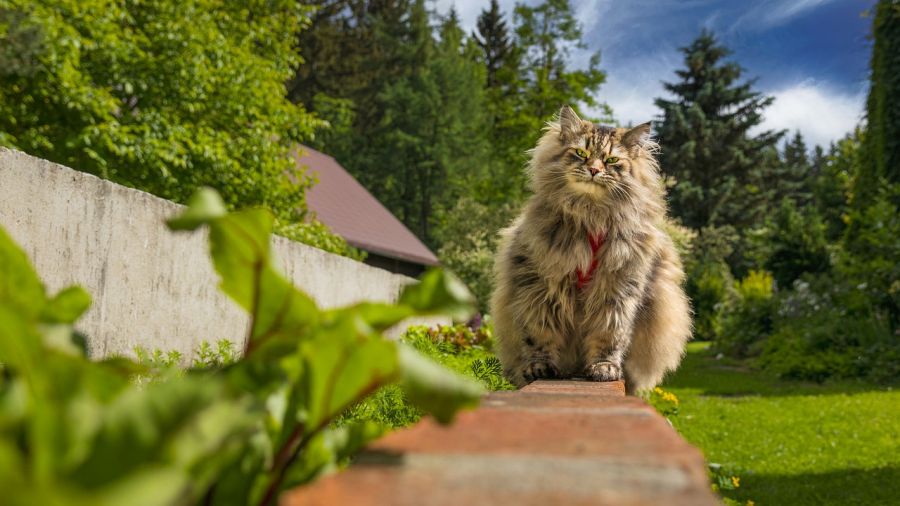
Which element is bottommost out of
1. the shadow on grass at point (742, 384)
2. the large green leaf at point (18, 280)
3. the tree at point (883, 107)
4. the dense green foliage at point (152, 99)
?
the shadow on grass at point (742, 384)

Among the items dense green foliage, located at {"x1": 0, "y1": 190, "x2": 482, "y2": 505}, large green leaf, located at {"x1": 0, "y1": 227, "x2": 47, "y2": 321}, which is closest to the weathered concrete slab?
dense green foliage, located at {"x1": 0, "y1": 190, "x2": 482, "y2": 505}

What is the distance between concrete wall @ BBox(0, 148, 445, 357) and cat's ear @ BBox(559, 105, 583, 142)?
2.48 meters

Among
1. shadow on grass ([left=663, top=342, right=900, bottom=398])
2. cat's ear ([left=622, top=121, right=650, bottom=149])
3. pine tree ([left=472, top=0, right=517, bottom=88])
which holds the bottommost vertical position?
shadow on grass ([left=663, top=342, right=900, bottom=398])

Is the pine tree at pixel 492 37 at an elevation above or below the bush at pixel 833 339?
above

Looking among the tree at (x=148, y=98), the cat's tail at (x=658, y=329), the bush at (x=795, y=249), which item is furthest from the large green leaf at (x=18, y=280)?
the bush at (x=795, y=249)

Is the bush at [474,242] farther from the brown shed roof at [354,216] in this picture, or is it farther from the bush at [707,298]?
the bush at [707,298]

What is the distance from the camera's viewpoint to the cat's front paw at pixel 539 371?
3.39 meters

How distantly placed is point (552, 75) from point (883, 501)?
20948 millimetres

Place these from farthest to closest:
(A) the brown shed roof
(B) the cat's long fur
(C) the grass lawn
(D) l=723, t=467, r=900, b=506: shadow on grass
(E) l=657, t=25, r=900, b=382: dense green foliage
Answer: (A) the brown shed roof, (E) l=657, t=25, r=900, b=382: dense green foliage, (C) the grass lawn, (D) l=723, t=467, r=900, b=506: shadow on grass, (B) the cat's long fur

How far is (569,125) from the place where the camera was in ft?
12.3

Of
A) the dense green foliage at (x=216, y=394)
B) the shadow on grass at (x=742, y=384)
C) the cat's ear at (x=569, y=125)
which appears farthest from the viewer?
the shadow on grass at (x=742, y=384)

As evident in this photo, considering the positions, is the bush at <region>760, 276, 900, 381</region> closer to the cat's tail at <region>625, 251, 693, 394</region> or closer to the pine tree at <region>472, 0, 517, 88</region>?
the cat's tail at <region>625, 251, 693, 394</region>

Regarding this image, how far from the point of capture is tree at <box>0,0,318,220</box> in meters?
7.64

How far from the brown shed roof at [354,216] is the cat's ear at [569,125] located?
1385 centimetres
